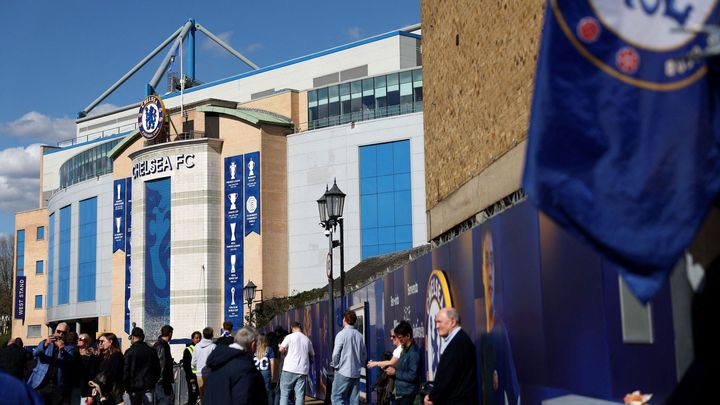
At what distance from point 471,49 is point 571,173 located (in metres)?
11.0

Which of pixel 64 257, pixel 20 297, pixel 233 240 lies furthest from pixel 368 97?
pixel 20 297

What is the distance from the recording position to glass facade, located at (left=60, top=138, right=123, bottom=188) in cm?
8094

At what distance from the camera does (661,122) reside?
3.38 metres

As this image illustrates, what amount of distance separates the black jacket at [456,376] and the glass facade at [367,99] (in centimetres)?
5293

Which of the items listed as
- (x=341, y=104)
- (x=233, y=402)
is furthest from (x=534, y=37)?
(x=341, y=104)

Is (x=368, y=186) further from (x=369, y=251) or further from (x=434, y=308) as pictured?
(x=434, y=308)

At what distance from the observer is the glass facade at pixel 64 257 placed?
84062mm

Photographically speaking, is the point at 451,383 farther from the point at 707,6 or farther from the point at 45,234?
the point at 45,234

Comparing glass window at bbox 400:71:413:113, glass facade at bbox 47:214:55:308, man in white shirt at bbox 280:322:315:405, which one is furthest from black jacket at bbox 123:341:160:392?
glass facade at bbox 47:214:55:308

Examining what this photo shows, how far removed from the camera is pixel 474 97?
13859 mm

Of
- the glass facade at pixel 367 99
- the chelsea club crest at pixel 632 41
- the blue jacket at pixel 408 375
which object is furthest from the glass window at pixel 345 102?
the chelsea club crest at pixel 632 41

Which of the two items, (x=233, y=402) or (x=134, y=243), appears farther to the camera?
(x=134, y=243)

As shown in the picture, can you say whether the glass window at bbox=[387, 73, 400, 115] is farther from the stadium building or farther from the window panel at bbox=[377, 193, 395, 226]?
the window panel at bbox=[377, 193, 395, 226]

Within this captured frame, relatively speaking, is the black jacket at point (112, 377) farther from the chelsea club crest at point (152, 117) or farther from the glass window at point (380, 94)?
the chelsea club crest at point (152, 117)
